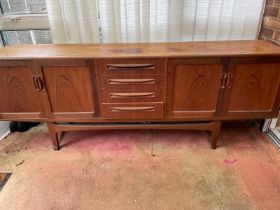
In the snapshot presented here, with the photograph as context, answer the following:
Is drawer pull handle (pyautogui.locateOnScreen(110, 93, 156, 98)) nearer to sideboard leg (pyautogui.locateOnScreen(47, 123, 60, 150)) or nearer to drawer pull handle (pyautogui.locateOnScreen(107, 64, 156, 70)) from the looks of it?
drawer pull handle (pyautogui.locateOnScreen(107, 64, 156, 70))

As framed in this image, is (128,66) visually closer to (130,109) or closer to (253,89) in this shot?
(130,109)

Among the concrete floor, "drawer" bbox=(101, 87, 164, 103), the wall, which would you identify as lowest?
the concrete floor

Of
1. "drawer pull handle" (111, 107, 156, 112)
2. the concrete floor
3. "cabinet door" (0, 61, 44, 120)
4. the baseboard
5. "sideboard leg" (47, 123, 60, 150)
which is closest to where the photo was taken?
the concrete floor

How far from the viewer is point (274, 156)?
62.1 inches

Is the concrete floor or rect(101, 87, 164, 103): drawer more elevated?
rect(101, 87, 164, 103): drawer

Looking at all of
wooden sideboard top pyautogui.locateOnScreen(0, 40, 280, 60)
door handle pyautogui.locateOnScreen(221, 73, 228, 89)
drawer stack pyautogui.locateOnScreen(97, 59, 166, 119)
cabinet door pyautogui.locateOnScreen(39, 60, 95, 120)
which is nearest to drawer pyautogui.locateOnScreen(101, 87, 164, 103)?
drawer stack pyautogui.locateOnScreen(97, 59, 166, 119)

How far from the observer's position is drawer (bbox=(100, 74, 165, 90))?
1.38 m

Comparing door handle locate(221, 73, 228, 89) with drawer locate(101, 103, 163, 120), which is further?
drawer locate(101, 103, 163, 120)

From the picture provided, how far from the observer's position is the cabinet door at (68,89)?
4.45ft

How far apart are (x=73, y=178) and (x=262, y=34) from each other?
1.81 metres

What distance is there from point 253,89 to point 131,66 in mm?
830

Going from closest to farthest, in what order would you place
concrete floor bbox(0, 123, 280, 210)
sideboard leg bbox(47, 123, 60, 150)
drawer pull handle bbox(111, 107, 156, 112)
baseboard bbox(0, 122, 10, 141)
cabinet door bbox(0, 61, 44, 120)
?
concrete floor bbox(0, 123, 280, 210)
cabinet door bbox(0, 61, 44, 120)
drawer pull handle bbox(111, 107, 156, 112)
sideboard leg bbox(47, 123, 60, 150)
baseboard bbox(0, 122, 10, 141)

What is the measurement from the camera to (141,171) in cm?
149

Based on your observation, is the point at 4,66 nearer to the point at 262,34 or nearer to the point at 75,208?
the point at 75,208
